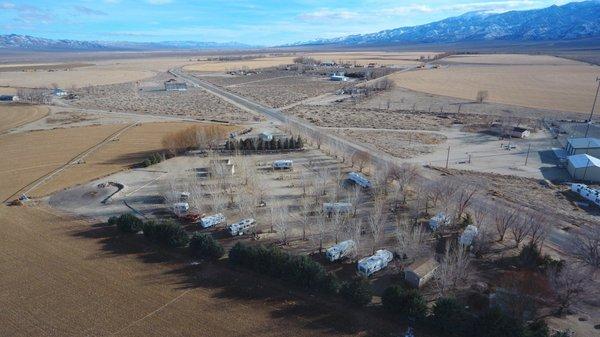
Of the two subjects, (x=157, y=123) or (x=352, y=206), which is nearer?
(x=352, y=206)

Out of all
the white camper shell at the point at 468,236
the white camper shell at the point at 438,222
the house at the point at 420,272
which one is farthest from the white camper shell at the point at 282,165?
the house at the point at 420,272

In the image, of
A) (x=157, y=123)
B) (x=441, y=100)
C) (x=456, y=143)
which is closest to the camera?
(x=456, y=143)

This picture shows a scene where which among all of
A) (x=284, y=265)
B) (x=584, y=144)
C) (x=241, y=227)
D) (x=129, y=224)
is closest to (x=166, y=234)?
(x=129, y=224)

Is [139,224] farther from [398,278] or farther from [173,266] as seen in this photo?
[398,278]

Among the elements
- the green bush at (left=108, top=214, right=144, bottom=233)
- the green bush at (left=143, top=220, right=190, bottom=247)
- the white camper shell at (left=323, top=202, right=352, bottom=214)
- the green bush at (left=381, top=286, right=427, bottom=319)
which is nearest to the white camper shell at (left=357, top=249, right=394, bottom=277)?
the green bush at (left=381, top=286, right=427, bottom=319)

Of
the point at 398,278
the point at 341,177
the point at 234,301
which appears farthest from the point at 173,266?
the point at 341,177

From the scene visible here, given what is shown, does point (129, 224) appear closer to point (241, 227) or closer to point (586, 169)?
point (241, 227)

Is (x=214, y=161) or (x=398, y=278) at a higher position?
(x=214, y=161)
